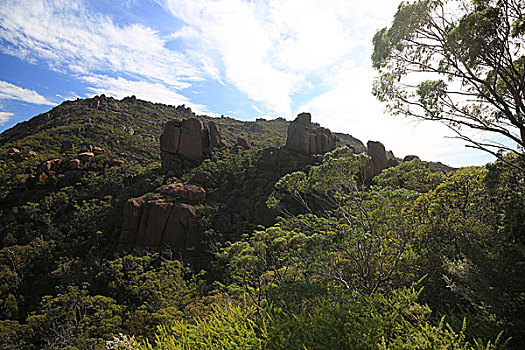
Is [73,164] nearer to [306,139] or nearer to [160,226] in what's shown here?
[160,226]

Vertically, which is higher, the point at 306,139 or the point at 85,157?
the point at 306,139

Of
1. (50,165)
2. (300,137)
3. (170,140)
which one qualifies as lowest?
(50,165)

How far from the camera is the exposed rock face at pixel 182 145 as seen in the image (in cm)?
3506

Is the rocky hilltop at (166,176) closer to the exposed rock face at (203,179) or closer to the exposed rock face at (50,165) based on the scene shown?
the exposed rock face at (50,165)

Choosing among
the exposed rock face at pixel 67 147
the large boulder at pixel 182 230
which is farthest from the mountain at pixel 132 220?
the exposed rock face at pixel 67 147

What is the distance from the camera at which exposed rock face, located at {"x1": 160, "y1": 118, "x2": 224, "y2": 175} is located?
35.1 m

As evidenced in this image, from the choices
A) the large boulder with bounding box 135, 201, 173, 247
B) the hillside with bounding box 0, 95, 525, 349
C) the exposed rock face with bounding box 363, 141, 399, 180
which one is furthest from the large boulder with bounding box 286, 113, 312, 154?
the large boulder with bounding box 135, 201, 173, 247

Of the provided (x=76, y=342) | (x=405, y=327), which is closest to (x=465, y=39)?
(x=405, y=327)

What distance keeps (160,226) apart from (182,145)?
14366mm

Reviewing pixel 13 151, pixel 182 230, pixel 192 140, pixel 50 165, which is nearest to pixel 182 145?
pixel 192 140

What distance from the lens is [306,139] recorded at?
30344mm

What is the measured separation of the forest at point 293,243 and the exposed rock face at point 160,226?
0.39 meters

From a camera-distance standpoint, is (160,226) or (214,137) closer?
(160,226)

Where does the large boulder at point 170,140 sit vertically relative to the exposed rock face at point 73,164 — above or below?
above
